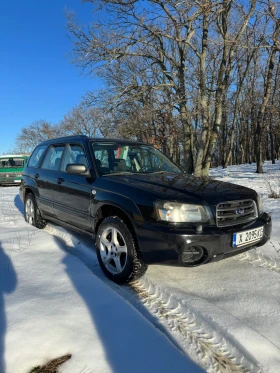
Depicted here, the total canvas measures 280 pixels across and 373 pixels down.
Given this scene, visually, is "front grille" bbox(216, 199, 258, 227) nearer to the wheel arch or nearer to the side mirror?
the wheel arch

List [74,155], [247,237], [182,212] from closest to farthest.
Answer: [182,212]
[247,237]
[74,155]

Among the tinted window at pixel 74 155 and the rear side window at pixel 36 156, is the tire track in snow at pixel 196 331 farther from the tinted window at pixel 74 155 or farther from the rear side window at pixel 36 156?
the rear side window at pixel 36 156

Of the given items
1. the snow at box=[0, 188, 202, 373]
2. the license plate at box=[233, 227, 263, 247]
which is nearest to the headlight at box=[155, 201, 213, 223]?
the license plate at box=[233, 227, 263, 247]

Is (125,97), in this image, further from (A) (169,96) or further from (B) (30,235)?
(B) (30,235)

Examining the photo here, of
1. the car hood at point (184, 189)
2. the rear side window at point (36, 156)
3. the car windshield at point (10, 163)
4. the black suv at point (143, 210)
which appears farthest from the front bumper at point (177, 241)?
the car windshield at point (10, 163)

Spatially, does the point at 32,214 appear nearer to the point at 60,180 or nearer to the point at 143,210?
the point at 60,180

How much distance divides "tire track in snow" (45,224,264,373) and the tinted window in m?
1.84

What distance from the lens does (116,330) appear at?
6.98ft

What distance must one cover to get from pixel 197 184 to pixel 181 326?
1585 mm

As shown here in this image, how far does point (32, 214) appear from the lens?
533cm

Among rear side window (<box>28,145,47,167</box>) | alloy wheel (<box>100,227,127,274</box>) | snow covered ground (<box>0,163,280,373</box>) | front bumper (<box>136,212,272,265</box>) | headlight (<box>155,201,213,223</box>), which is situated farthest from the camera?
rear side window (<box>28,145,47,167</box>)

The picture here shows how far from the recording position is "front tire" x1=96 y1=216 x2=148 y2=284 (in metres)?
2.87

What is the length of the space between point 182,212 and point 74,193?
5.77ft

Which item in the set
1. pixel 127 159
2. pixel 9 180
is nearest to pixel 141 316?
pixel 127 159
